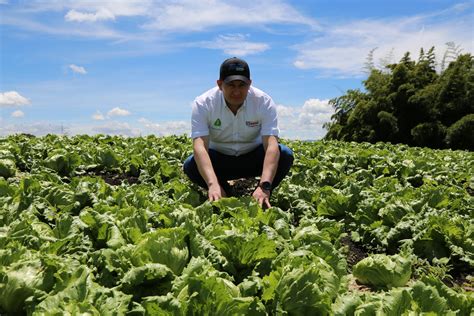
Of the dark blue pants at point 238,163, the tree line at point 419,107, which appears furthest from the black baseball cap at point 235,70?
the tree line at point 419,107

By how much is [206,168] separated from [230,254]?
1.74 metres

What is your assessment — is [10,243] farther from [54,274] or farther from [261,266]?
[261,266]

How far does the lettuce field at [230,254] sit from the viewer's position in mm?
2492

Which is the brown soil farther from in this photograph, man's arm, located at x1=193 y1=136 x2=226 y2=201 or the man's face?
the man's face

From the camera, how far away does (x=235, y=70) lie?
15.0 feet

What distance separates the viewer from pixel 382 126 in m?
33.9

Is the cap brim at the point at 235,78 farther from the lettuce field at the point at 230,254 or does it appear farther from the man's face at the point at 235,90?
the lettuce field at the point at 230,254

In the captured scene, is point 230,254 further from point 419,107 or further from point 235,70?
point 419,107

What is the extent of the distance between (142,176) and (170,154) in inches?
72.0

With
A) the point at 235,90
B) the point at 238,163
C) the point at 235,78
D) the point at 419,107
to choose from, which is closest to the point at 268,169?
the point at 238,163

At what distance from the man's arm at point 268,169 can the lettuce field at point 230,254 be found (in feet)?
1.12

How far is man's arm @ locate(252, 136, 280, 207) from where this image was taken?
4715 mm

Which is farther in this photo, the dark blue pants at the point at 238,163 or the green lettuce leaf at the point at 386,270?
the dark blue pants at the point at 238,163

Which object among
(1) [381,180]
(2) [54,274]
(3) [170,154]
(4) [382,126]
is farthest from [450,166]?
(4) [382,126]
